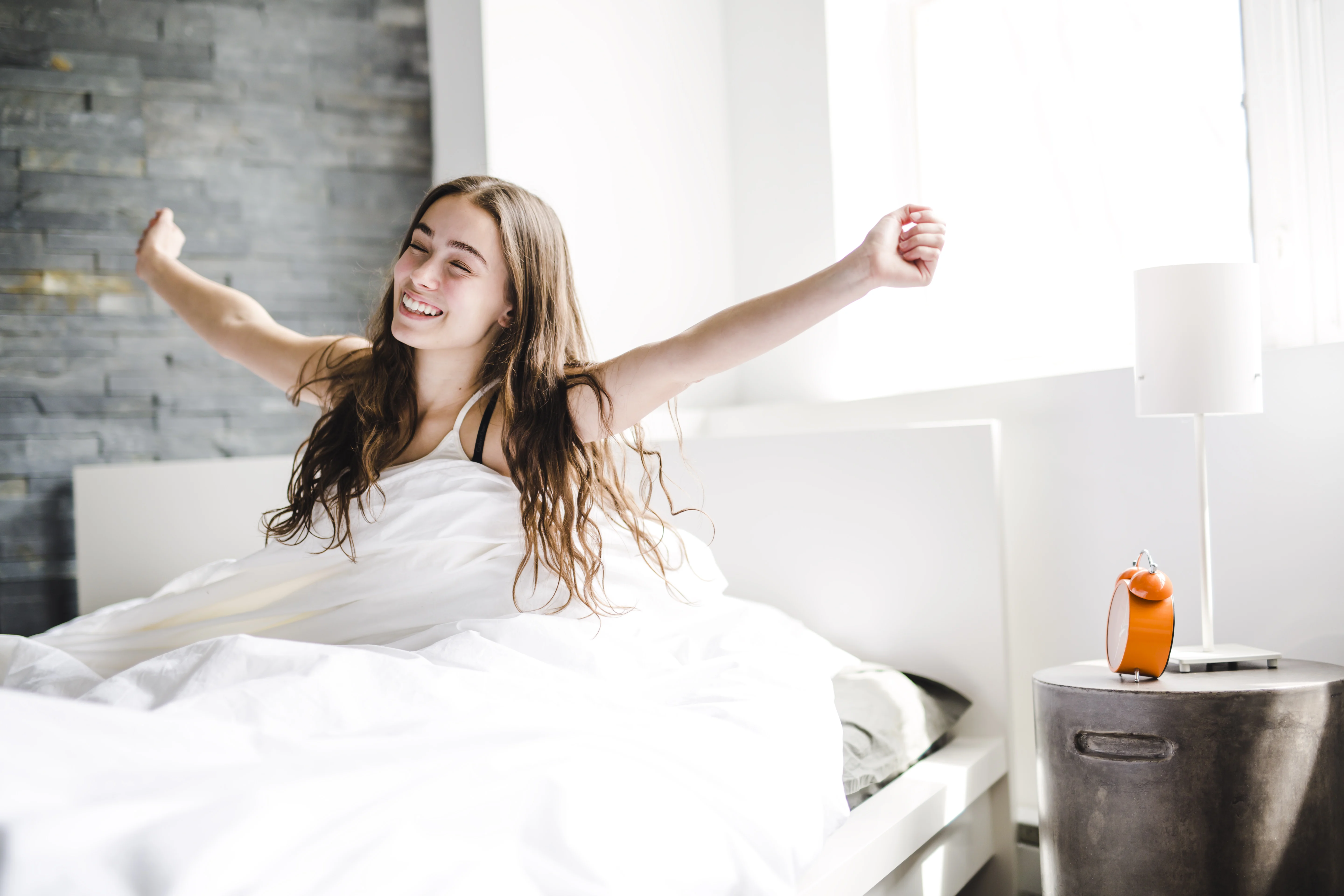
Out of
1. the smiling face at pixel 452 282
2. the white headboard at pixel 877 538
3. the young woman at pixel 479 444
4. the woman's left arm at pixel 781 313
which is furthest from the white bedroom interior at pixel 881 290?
the smiling face at pixel 452 282

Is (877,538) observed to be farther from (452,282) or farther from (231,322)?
(231,322)

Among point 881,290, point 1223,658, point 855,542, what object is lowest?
point 1223,658

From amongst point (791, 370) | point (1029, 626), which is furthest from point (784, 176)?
point (1029, 626)

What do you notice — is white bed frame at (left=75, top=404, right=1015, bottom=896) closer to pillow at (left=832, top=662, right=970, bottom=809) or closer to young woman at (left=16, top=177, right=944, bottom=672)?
pillow at (left=832, top=662, right=970, bottom=809)

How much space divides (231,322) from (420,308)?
0.60m

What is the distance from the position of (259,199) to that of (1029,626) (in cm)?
256

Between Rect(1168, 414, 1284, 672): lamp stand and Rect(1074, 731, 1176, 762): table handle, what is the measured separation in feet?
0.53

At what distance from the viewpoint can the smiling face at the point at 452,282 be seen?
145 centimetres

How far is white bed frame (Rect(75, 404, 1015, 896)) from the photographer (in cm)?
178

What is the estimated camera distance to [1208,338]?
1403mm

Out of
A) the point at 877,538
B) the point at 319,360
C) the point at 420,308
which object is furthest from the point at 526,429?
the point at 877,538

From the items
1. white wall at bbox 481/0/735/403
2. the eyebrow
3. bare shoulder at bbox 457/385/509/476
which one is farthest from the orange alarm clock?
white wall at bbox 481/0/735/403

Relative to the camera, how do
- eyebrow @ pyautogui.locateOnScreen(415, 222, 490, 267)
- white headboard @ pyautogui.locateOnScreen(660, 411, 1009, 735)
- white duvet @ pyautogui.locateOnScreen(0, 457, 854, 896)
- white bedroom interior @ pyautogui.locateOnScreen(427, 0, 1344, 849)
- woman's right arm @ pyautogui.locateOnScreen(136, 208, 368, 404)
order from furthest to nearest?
1. white headboard @ pyautogui.locateOnScreen(660, 411, 1009, 735)
2. woman's right arm @ pyautogui.locateOnScreen(136, 208, 368, 404)
3. white bedroom interior @ pyautogui.locateOnScreen(427, 0, 1344, 849)
4. eyebrow @ pyautogui.locateOnScreen(415, 222, 490, 267)
5. white duvet @ pyautogui.locateOnScreen(0, 457, 854, 896)

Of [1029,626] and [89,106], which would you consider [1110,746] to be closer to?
[1029,626]
